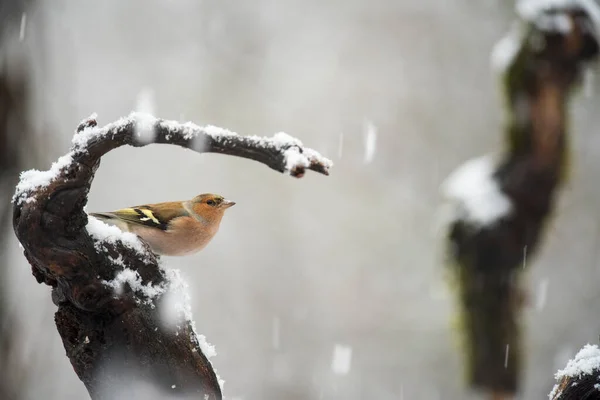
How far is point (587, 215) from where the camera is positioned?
690 centimetres

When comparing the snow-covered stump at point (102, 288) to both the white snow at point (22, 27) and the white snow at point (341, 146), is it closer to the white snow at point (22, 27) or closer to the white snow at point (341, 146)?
the white snow at point (22, 27)

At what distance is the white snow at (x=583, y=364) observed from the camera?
3.60ft

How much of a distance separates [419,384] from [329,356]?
1272mm

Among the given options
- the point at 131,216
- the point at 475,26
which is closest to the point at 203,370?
the point at 131,216

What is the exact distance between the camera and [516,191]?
2.29 metres

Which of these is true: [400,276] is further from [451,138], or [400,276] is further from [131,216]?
[131,216]

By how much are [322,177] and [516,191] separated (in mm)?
5894

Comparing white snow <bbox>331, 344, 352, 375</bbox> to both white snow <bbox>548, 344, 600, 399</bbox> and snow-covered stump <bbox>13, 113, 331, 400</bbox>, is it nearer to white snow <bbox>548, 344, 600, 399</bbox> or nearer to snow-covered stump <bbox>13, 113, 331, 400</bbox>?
white snow <bbox>548, 344, 600, 399</bbox>

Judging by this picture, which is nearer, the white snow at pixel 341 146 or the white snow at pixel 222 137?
the white snow at pixel 222 137

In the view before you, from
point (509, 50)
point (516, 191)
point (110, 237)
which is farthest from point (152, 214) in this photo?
point (509, 50)

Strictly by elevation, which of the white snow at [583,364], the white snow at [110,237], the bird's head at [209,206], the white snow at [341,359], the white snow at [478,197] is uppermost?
the white snow at [341,359]

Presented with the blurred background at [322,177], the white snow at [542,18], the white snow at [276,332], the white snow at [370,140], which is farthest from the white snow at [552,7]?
the white snow at [276,332]

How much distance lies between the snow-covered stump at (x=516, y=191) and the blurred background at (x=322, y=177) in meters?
4.97

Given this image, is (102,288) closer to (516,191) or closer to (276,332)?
(516,191)
